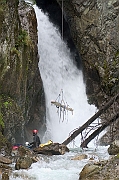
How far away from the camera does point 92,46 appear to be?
17828mm

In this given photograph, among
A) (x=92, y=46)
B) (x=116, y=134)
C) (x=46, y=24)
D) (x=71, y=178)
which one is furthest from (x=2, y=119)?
(x=46, y=24)

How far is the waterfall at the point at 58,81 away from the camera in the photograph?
56.4 feet

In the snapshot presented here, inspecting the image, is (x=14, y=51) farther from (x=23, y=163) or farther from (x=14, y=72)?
(x=23, y=163)

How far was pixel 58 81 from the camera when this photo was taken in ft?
62.9

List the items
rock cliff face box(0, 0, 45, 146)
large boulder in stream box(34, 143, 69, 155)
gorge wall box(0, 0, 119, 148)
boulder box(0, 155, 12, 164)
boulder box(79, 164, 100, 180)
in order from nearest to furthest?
boulder box(79, 164, 100, 180), boulder box(0, 155, 12, 164), large boulder in stream box(34, 143, 69, 155), rock cliff face box(0, 0, 45, 146), gorge wall box(0, 0, 119, 148)

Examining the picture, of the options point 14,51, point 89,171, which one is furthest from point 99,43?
point 89,171

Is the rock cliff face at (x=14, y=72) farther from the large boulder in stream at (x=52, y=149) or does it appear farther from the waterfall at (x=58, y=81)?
the waterfall at (x=58, y=81)

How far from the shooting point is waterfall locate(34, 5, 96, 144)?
1719 cm

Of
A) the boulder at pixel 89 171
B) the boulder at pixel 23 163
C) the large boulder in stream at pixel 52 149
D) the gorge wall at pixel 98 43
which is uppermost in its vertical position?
the gorge wall at pixel 98 43

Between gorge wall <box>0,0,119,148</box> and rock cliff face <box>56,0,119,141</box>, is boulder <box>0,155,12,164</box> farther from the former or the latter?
rock cliff face <box>56,0,119,141</box>

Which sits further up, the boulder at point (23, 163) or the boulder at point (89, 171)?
the boulder at point (23, 163)

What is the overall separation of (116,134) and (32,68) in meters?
5.53

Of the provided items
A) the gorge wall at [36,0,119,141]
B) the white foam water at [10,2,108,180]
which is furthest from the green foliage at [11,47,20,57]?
the gorge wall at [36,0,119,141]

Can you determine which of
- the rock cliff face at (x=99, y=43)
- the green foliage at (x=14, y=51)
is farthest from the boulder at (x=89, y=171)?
the rock cliff face at (x=99, y=43)
